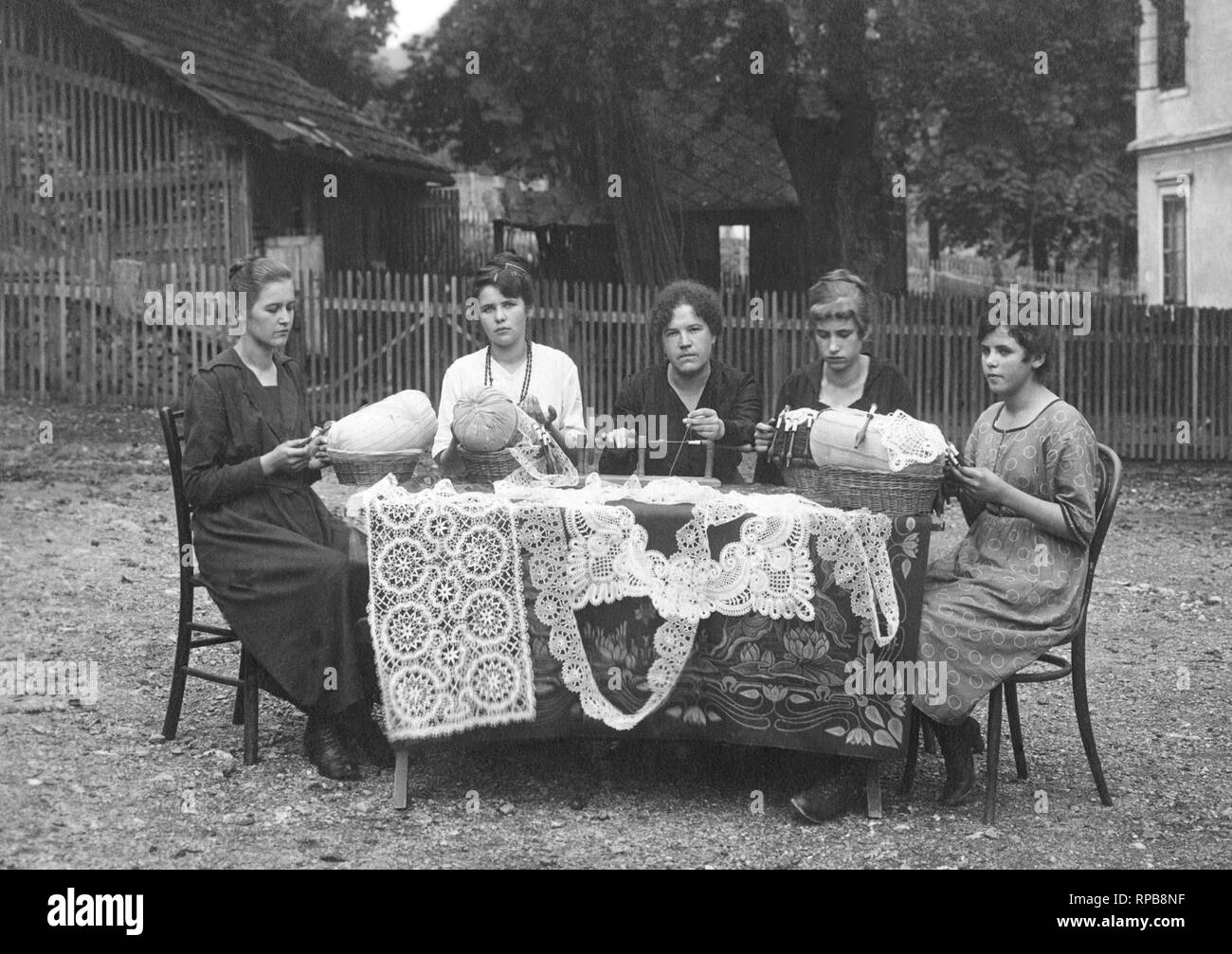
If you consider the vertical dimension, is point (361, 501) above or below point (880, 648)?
above

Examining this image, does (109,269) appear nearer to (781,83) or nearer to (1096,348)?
(781,83)

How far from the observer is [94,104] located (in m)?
16.7

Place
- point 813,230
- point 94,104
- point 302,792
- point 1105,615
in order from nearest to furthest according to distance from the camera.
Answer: point 302,792, point 1105,615, point 813,230, point 94,104

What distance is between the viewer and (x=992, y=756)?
462cm

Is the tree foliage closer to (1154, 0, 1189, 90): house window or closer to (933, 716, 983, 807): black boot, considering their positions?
(1154, 0, 1189, 90): house window

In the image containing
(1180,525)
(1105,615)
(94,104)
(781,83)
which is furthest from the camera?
(94,104)

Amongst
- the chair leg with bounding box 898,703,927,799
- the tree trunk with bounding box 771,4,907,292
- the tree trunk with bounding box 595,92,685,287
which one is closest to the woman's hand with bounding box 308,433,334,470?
the chair leg with bounding box 898,703,927,799

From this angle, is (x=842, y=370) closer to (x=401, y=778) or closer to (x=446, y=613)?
(x=446, y=613)

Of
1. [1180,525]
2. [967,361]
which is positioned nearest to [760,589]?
[1180,525]

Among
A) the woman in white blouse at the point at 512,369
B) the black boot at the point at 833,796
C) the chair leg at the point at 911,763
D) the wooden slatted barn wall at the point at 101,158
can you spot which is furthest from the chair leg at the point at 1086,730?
the wooden slatted barn wall at the point at 101,158

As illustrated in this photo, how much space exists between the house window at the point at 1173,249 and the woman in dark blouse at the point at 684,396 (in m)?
18.0

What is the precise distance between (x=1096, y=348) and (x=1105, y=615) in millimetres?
6933

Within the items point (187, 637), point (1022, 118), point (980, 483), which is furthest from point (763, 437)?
point (1022, 118)

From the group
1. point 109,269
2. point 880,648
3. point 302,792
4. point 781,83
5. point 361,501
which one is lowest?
point 302,792
